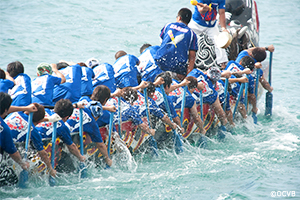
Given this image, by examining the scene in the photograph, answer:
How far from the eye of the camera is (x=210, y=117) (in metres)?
6.58

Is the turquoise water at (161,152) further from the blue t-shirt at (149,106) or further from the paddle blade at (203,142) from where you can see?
the blue t-shirt at (149,106)

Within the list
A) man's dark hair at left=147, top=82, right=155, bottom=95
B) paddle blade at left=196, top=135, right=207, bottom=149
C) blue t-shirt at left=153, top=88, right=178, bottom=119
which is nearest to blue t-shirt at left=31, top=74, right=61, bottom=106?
man's dark hair at left=147, top=82, right=155, bottom=95

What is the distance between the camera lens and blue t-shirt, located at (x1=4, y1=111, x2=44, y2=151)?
4.21 metres

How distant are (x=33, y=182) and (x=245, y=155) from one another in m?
3.09

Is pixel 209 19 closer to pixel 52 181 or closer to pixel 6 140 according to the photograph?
pixel 52 181

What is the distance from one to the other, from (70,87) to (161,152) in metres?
1.58

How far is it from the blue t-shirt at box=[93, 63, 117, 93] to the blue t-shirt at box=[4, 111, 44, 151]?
156cm

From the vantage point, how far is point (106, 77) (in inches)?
221

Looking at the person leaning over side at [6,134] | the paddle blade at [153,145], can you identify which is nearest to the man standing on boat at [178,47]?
the paddle blade at [153,145]

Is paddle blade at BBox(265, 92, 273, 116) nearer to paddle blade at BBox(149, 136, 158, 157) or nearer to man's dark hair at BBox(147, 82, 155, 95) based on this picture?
paddle blade at BBox(149, 136, 158, 157)

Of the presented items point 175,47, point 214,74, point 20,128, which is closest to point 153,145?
point 214,74

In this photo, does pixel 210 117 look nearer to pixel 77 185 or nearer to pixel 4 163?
pixel 77 185

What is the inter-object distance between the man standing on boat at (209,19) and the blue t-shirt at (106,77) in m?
2.27

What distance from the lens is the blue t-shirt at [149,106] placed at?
5.37m
